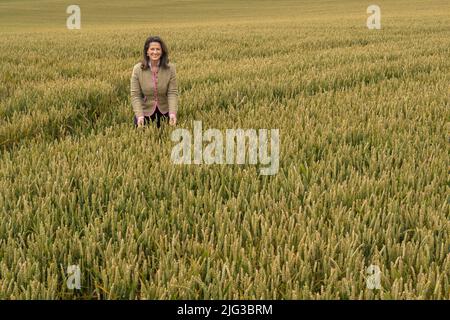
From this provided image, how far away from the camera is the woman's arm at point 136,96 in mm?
5065

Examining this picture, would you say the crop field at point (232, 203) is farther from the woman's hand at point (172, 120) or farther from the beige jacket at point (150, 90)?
the beige jacket at point (150, 90)

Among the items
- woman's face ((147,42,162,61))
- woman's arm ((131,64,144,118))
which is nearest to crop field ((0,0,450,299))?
woman's arm ((131,64,144,118))

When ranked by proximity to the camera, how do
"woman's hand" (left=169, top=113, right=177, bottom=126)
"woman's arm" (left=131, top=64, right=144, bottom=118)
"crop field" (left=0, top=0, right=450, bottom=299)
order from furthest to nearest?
"woman's arm" (left=131, top=64, right=144, bottom=118)
"woman's hand" (left=169, top=113, right=177, bottom=126)
"crop field" (left=0, top=0, right=450, bottom=299)

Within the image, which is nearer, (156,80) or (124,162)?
(124,162)

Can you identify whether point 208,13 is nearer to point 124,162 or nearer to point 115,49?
point 115,49

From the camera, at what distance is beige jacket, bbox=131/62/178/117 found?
516cm

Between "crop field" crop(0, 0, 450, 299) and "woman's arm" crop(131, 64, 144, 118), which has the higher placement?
"woman's arm" crop(131, 64, 144, 118)

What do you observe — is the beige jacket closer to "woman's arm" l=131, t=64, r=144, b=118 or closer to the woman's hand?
"woman's arm" l=131, t=64, r=144, b=118

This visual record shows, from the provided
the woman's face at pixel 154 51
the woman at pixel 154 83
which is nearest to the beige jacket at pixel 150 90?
the woman at pixel 154 83

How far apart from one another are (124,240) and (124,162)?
1.26 meters

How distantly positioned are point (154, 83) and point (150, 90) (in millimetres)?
101

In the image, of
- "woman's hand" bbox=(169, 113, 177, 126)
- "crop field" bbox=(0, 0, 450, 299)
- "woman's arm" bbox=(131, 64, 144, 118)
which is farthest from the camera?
"woman's arm" bbox=(131, 64, 144, 118)
